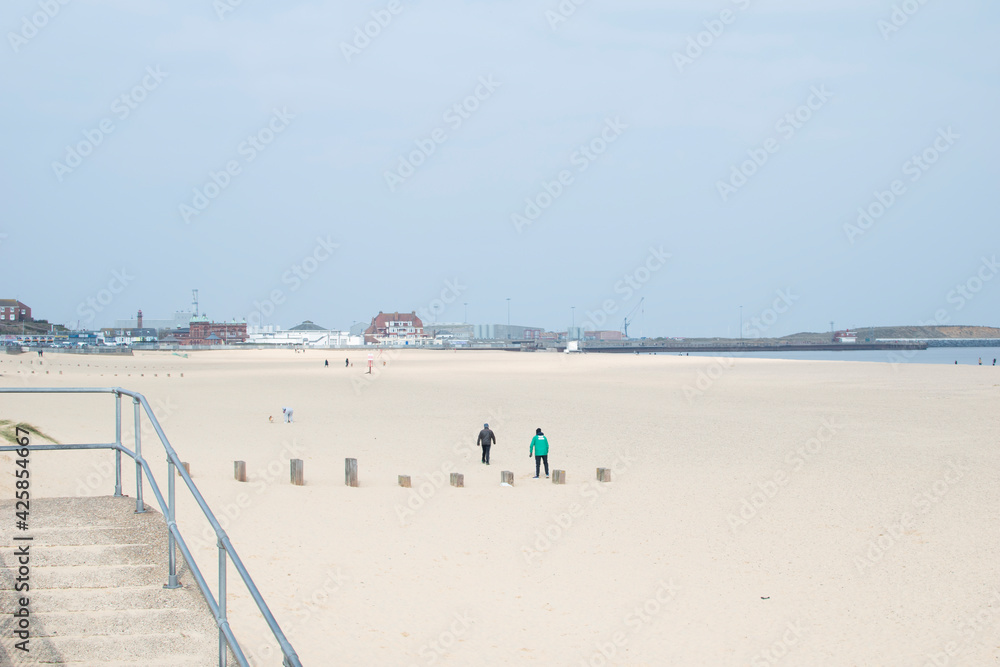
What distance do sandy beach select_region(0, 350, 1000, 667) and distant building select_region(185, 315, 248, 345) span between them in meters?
171

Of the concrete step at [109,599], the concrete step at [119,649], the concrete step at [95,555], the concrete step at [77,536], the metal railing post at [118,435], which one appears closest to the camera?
the concrete step at [119,649]

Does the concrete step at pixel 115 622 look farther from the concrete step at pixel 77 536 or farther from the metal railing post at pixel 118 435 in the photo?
the metal railing post at pixel 118 435

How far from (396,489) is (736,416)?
16.0 metres

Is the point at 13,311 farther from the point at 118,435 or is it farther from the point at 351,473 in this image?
the point at 118,435

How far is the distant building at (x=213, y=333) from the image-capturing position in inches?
7298

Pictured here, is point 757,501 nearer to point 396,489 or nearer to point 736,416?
point 396,489

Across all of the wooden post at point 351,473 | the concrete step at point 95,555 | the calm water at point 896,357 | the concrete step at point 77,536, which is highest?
the concrete step at point 77,536

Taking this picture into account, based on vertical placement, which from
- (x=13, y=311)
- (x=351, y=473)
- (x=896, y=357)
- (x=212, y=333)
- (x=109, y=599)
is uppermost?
(x=13, y=311)

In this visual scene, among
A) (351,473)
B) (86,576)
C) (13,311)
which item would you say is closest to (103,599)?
(86,576)

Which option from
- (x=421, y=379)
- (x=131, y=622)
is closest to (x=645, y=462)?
(x=131, y=622)

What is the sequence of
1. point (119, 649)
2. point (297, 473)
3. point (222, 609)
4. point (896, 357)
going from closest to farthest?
point (222, 609), point (119, 649), point (297, 473), point (896, 357)

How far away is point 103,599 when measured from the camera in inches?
176

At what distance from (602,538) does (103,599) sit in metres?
7.65

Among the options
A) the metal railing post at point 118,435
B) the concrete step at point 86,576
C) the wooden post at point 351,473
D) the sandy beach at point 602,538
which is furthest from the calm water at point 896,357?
the concrete step at point 86,576
